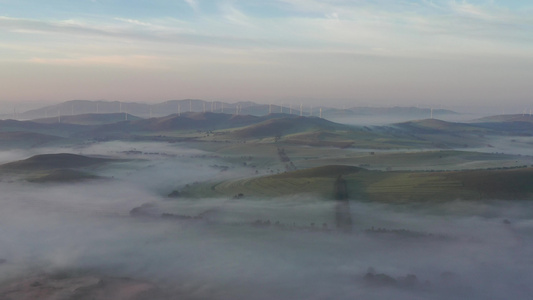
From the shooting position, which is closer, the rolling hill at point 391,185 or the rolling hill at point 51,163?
the rolling hill at point 391,185

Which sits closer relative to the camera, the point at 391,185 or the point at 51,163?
the point at 391,185

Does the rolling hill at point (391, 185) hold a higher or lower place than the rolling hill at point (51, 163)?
higher

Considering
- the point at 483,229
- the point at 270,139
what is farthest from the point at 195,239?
the point at 270,139

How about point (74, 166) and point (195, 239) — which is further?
point (74, 166)

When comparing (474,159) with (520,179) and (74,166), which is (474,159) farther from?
(74,166)

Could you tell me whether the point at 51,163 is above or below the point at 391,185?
below

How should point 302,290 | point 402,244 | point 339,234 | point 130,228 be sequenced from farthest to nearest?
point 130,228 → point 339,234 → point 402,244 → point 302,290

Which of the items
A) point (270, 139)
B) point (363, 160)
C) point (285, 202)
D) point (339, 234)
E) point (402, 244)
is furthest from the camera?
point (270, 139)

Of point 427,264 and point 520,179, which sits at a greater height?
point 520,179

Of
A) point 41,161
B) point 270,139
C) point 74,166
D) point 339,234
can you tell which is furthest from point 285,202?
point 270,139

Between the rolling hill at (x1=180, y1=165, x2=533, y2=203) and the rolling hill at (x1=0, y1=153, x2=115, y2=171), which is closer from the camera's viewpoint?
the rolling hill at (x1=180, y1=165, x2=533, y2=203)

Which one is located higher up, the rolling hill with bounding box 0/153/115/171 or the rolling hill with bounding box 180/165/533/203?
the rolling hill with bounding box 180/165/533/203
